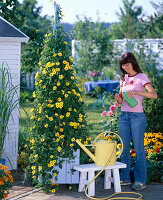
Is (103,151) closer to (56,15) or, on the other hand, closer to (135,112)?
(135,112)

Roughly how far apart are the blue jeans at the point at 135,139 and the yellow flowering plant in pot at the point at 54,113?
51 cm

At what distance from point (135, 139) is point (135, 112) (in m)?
0.32

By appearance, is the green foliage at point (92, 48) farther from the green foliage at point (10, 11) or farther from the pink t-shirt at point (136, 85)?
the pink t-shirt at point (136, 85)

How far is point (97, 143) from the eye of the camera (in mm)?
3951

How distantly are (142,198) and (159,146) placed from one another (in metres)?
1.66

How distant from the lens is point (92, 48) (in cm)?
1484

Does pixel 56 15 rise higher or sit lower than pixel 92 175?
higher

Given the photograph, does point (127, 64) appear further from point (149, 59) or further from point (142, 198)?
point (149, 59)

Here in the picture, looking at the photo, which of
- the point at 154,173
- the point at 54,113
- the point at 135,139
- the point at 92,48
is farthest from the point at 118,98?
the point at 92,48

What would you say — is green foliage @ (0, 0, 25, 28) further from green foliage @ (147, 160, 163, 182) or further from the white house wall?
green foliage @ (147, 160, 163, 182)

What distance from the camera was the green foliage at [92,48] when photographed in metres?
14.8

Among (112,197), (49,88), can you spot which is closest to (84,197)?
(112,197)

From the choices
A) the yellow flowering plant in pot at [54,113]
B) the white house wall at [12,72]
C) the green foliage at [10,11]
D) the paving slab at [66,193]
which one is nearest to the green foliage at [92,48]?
the green foliage at [10,11]

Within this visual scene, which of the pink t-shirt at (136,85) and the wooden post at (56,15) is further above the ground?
the wooden post at (56,15)
